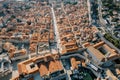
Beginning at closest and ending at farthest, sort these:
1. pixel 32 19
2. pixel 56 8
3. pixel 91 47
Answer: pixel 91 47 → pixel 32 19 → pixel 56 8

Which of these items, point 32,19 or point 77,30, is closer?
point 77,30

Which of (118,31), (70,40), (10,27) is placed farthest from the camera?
(10,27)

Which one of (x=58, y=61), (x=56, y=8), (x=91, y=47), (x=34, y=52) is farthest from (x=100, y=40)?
(x=56, y=8)

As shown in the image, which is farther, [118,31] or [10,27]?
[10,27]

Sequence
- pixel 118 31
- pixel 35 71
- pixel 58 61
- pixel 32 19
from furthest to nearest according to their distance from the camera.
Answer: pixel 32 19 < pixel 118 31 < pixel 58 61 < pixel 35 71

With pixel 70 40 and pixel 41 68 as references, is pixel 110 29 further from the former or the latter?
pixel 41 68

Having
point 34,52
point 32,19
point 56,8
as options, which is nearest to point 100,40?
point 34,52

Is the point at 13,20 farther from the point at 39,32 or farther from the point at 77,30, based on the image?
the point at 77,30

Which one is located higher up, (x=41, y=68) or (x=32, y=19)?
(x=32, y=19)

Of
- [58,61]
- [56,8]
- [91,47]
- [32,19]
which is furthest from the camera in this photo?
[56,8]
